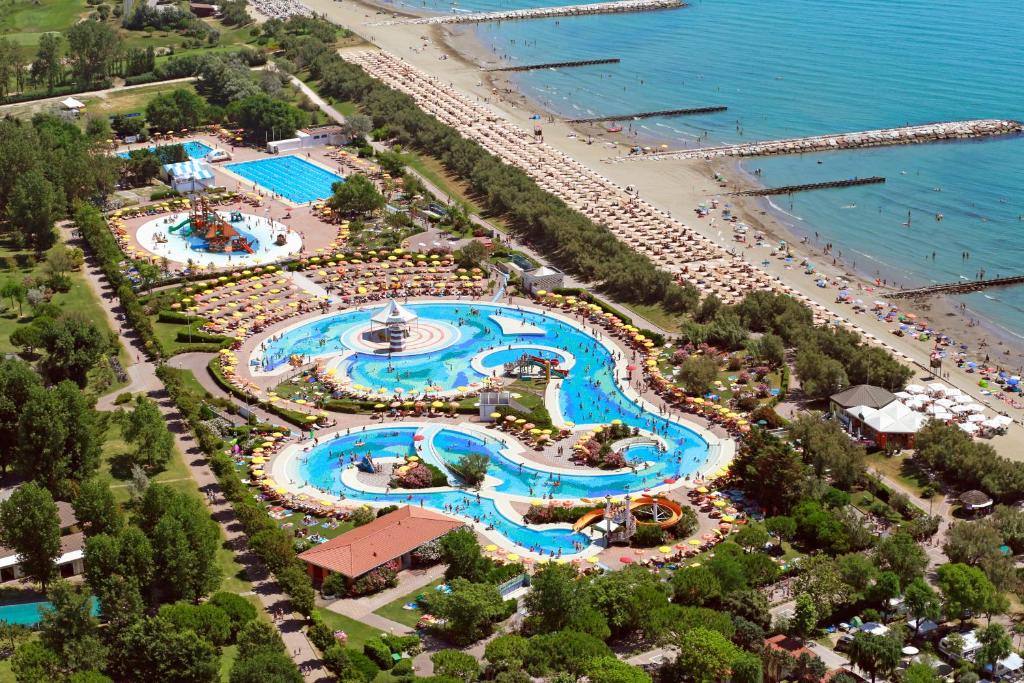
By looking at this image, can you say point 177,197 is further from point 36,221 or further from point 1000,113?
point 1000,113

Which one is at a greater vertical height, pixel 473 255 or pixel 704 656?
pixel 473 255

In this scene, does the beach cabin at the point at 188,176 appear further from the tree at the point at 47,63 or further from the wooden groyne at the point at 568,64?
the wooden groyne at the point at 568,64

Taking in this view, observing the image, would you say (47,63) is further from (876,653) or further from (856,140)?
(876,653)

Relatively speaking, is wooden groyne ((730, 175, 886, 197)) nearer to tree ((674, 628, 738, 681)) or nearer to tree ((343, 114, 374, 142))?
tree ((343, 114, 374, 142))

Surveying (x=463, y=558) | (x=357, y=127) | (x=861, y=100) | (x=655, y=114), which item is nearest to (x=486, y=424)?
(x=463, y=558)

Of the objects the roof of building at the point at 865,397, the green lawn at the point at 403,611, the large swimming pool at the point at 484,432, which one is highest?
the roof of building at the point at 865,397

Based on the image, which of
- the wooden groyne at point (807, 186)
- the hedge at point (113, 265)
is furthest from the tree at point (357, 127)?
the wooden groyne at point (807, 186)

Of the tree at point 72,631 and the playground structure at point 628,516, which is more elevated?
the tree at point 72,631
